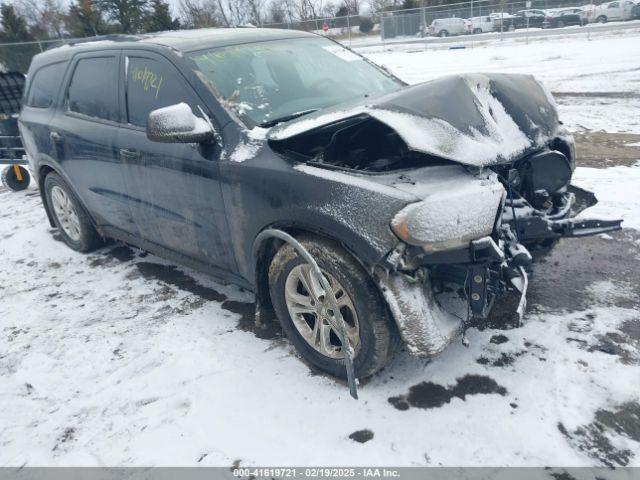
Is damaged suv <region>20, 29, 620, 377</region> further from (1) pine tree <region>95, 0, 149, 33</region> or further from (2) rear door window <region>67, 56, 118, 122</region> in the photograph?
(1) pine tree <region>95, 0, 149, 33</region>

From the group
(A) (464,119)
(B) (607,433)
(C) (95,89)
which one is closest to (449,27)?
(C) (95,89)

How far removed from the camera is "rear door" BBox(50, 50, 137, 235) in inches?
146

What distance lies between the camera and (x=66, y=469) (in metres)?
2.35

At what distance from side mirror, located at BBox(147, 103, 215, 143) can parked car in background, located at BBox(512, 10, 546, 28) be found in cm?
2689

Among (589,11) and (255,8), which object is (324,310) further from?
(255,8)

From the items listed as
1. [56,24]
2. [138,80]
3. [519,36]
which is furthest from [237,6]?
[138,80]

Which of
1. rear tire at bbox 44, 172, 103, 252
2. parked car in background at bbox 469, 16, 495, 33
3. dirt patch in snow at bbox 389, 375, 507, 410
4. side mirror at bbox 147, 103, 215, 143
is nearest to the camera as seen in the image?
dirt patch in snow at bbox 389, 375, 507, 410

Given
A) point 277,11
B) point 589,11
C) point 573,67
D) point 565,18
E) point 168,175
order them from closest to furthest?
point 168,175 → point 573,67 → point 589,11 → point 565,18 → point 277,11

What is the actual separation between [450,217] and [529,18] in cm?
2763

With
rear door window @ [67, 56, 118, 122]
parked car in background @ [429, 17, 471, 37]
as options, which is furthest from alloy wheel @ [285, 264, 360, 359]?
parked car in background @ [429, 17, 471, 37]

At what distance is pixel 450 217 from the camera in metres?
2.21

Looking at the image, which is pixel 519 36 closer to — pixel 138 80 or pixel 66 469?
pixel 138 80

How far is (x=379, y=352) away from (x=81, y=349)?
2044mm

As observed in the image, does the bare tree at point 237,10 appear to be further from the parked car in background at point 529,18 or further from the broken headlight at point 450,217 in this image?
the broken headlight at point 450,217
